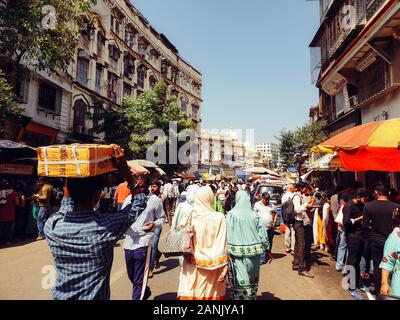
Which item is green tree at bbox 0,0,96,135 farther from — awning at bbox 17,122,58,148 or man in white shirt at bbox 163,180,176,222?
man in white shirt at bbox 163,180,176,222

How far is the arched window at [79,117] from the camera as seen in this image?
2077cm

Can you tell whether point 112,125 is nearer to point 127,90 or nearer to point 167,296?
point 127,90

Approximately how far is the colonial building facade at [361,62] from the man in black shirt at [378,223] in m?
6.57

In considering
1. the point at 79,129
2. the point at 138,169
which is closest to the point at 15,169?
the point at 138,169

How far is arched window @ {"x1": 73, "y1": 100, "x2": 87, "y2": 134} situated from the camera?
20766 millimetres

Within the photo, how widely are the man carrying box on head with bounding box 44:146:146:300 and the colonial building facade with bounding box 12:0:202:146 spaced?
13.3 meters

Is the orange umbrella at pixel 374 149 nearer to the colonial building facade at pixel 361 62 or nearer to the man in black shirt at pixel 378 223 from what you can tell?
the man in black shirt at pixel 378 223

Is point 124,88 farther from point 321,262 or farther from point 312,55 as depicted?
point 321,262

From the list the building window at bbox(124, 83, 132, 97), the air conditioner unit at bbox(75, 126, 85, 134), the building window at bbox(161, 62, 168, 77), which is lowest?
the air conditioner unit at bbox(75, 126, 85, 134)

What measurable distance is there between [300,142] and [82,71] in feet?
54.9

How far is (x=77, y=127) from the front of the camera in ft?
68.2

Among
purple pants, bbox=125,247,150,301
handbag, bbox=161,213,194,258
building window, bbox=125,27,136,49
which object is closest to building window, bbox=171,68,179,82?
building window, bbox=125,27,136,49

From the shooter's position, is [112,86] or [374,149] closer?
[374,149]

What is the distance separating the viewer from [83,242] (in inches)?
89.0
